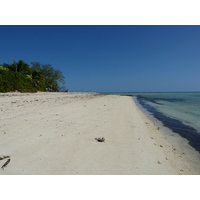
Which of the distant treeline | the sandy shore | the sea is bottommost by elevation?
the sea

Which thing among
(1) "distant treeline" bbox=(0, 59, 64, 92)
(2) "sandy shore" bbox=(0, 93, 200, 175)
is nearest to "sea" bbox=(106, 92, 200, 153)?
(2) "sandy shore" bbox=(0, 93, 200, 175)

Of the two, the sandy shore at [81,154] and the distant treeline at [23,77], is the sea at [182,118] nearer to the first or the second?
the sandy shore at [81,154]

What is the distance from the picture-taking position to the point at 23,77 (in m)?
21.7

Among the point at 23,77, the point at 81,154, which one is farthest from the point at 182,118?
the point at 23,77

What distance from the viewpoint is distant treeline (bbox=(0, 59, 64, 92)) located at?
18.4 metres

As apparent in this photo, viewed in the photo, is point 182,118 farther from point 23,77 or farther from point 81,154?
point 23,77

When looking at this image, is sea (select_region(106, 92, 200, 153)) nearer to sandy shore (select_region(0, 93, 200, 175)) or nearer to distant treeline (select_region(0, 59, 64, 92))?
sandy shore (select_region(0, 93, 200, 175))

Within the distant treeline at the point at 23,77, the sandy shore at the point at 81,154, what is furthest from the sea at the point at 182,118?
the distant treeline at the point at 23,77

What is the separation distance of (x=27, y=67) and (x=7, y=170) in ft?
101

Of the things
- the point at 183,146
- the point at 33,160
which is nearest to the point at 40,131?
the point at 33,160

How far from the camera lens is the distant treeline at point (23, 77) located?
1838cm

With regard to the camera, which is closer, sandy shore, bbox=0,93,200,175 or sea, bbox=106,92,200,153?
sandy shore, bbox=0,93,200,175

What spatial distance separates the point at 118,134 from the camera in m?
3.87

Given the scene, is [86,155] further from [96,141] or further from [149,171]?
[149,171]
